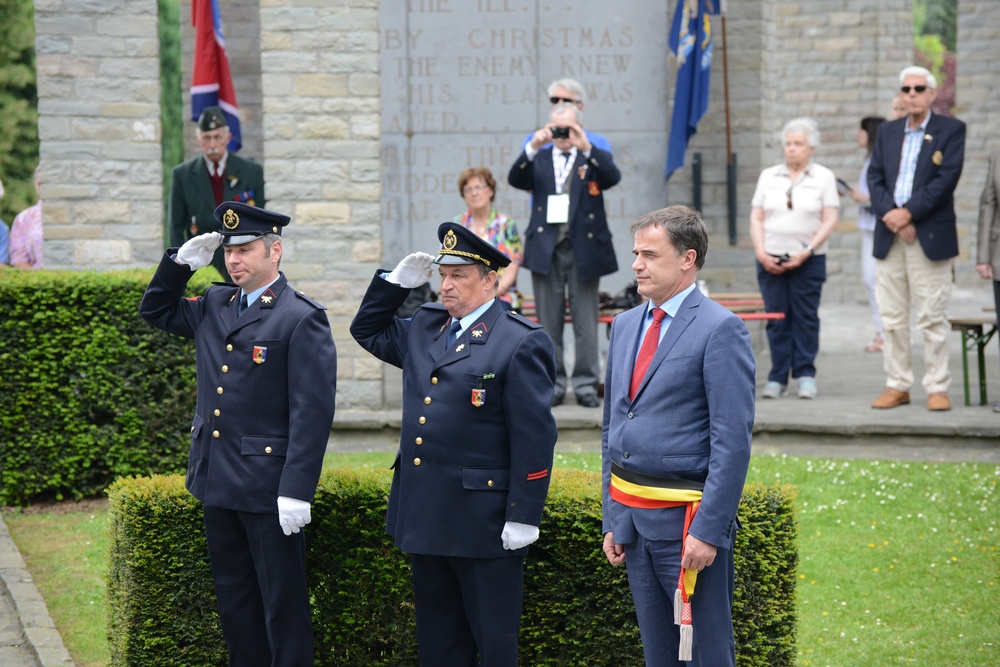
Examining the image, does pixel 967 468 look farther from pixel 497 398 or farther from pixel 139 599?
pixel 139 599

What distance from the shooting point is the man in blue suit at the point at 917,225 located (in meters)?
9.69

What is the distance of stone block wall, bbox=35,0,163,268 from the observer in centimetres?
1109

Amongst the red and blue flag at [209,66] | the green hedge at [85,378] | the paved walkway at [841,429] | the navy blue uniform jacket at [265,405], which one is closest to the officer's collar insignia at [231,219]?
the navy blue uniform jacket at [265,405]

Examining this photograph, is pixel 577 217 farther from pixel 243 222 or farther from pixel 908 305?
pixel 243 222

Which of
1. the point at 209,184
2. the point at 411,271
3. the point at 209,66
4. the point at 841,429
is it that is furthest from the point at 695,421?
the point at 209,66

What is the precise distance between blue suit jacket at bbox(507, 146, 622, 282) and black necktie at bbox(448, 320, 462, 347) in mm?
4956

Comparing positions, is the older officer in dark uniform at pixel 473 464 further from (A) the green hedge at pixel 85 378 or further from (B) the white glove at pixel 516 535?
(A) the green hedge at pixel 85 378

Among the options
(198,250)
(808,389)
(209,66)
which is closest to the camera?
(198,250)

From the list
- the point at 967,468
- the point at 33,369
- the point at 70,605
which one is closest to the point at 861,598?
the point at 967,468

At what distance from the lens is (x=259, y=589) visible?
5242mm

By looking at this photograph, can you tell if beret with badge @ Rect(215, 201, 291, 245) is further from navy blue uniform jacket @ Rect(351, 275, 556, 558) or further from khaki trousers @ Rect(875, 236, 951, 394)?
khaki trousers @ Rect(875, 236, 951, 394)

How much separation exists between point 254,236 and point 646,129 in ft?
24.8

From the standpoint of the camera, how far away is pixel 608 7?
39.4 ft

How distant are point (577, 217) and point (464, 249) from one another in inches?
204
